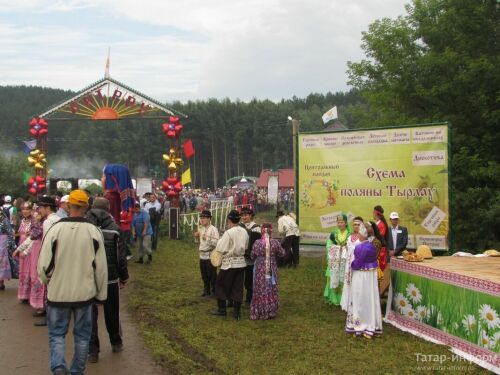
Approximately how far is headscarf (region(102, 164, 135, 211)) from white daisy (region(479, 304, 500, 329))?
994 centimetres

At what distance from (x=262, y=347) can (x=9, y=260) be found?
20.8 ft

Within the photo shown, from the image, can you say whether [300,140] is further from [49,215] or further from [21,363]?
[21,363]

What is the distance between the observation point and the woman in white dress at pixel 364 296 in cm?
806

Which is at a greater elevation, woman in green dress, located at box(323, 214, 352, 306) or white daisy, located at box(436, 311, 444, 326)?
woman in green dress, located at box(323, 214, 352, 306)

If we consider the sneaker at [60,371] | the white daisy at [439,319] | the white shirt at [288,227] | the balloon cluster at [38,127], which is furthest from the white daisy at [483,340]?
the balloon cluster at [38,127]

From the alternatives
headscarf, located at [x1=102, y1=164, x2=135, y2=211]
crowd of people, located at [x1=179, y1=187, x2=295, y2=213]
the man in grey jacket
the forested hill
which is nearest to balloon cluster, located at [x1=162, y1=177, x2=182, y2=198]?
crowd of people, located at [x1=179, y1=187, x2=295, y2=213]

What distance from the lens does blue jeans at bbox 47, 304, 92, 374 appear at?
5.23 metres

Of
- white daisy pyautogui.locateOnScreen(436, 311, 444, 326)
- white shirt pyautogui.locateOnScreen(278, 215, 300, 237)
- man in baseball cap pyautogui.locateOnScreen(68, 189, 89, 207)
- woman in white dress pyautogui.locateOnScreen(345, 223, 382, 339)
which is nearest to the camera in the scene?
man in baseball cap pyautogui.locateOnScreen(68, 189, 89, 207)

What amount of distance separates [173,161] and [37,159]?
591cm

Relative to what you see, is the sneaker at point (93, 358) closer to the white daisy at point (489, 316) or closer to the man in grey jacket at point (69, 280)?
the man in grey jacket at point (69, 280)

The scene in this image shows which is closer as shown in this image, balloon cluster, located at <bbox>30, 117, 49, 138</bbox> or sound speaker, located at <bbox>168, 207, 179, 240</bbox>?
sound speaker, located at <bbox>168, 207, 179, 240</bbox>

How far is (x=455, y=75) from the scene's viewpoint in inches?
615

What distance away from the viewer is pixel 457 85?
15.5 m

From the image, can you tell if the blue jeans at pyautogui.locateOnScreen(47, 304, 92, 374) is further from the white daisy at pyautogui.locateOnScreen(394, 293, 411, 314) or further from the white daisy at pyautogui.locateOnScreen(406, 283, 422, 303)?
the white daisy at pyautogui.locateOnScreen(394, 293, 411, 314)
